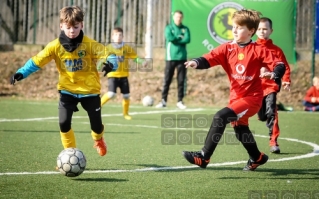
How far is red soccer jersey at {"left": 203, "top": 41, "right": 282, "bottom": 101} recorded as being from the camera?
7734 mm

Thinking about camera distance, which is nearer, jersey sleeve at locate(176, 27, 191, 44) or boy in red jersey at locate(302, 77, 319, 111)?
boy in red jersey at locate(302, 77, 319, 111)

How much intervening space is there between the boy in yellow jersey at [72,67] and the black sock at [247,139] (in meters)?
1.72

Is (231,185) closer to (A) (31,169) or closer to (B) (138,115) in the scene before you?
(A) (31,169)

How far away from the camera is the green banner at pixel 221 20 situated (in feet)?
59.9

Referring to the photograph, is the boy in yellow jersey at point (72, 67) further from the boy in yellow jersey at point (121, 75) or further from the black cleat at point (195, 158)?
the boy in yellow jersey at point (121, 75)

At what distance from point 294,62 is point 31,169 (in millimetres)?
11983

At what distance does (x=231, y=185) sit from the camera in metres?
7.07

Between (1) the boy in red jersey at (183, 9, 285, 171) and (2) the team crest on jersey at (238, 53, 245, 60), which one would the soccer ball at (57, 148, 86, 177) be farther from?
(2) the team crest on jersey at (238, 53, 245, 60)

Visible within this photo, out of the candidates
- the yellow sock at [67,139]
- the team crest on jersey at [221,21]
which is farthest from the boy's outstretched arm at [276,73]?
the team crest on jersey at [221,21]

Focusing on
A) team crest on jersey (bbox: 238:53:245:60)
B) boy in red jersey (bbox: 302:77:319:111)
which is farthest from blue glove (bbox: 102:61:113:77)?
boy in red jersey (bbox: 302:77:319:111)

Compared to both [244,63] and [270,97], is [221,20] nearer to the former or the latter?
[270,97]

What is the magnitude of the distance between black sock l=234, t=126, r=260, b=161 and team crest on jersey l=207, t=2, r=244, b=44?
35.0 ft

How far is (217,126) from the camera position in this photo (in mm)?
7484

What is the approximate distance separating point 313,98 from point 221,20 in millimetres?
3499
